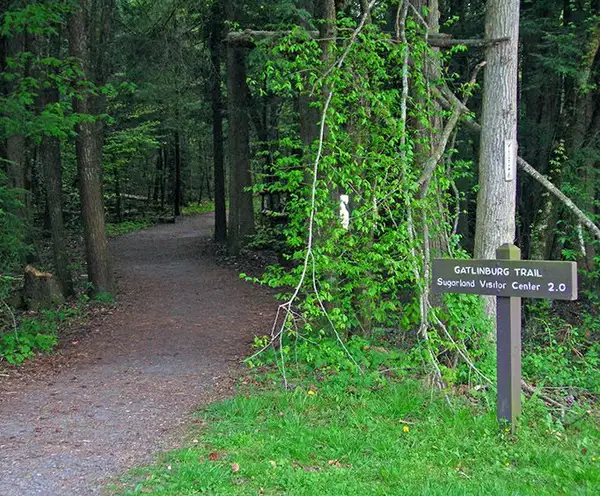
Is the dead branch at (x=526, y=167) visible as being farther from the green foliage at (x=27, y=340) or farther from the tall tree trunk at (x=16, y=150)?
the tall tree trunk at (x=16, y=150)

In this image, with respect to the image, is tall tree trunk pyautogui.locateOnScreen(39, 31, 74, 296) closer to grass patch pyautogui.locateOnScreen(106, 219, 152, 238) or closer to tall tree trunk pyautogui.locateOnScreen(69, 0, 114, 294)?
tall tree trunk pyautogui.locateOnScreen(69, 0, 114, 294)

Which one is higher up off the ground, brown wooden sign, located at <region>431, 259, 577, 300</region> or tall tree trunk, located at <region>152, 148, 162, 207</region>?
tall tree trunk, located at <region>152, 148, 162, 207</region>

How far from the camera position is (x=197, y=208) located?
37375 mm

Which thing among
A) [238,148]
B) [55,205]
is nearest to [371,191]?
[55,205]

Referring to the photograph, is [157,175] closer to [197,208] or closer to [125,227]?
[197,208]

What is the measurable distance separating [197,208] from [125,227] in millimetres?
11316

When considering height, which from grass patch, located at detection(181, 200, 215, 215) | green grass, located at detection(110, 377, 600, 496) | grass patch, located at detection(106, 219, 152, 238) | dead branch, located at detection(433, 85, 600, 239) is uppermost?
dead branch, located at detection(433, 85, 600, 239)

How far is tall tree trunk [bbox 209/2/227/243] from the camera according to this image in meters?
17.0

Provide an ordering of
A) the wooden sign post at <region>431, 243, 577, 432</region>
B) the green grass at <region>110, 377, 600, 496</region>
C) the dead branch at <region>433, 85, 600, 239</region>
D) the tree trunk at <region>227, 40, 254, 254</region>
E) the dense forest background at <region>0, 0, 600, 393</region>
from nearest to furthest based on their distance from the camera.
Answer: the green grass at <region>110, 377, 600, 496</region>
the wooden sign post at <region>431, 243, 577, 432</region>
the dense forest background at <region>0, 0, 600, 393</region>
the dead branch at <region>433, 85, 600, 239</region>
the tree trunk at <region>227, 40, 254, 254</region>

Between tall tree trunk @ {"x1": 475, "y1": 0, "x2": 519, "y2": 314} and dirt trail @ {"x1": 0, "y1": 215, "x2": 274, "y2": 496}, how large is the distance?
12.0ft

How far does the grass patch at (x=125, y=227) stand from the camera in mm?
24641

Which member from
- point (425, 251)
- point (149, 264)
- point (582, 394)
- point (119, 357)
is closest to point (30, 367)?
point (119, 357)

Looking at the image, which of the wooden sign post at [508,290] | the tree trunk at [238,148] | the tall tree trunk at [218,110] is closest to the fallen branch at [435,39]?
the wooden sign post at [508,290]

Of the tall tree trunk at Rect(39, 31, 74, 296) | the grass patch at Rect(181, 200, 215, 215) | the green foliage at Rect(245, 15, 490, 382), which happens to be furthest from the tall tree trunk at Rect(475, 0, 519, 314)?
the grass patch at Rect(181, 200, 215, 215)
